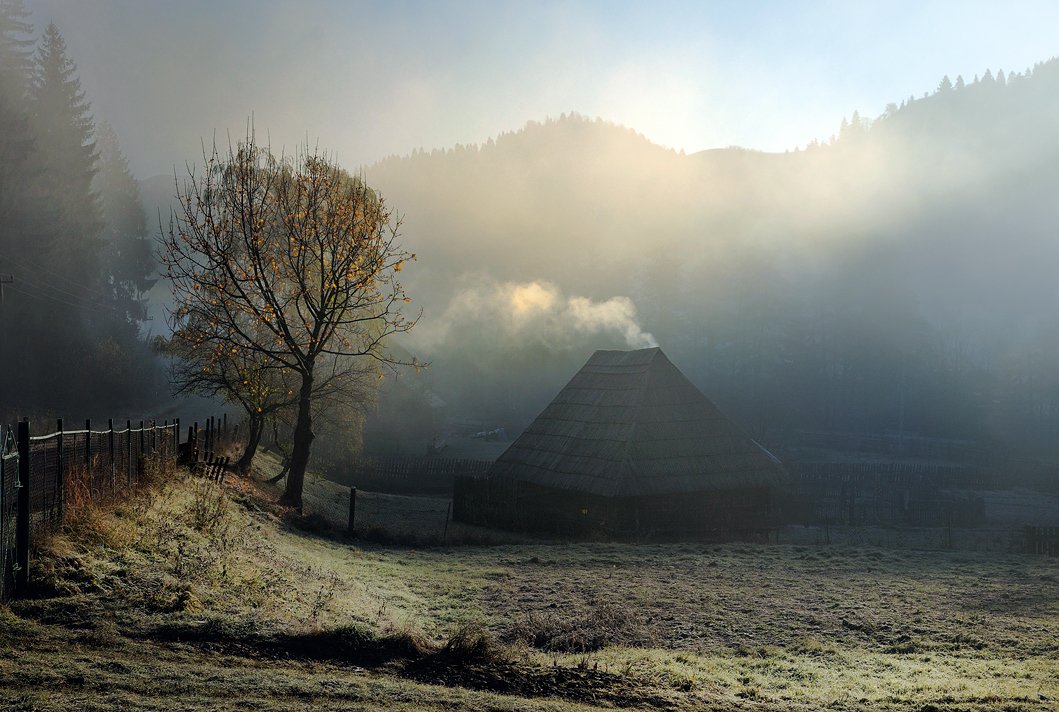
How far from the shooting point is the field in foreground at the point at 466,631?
798 cm

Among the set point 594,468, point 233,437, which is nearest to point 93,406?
point 233,437

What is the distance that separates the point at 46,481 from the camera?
12.7 m

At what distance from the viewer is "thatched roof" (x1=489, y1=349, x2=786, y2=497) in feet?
88.5

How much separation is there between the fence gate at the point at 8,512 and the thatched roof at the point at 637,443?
18.5 m

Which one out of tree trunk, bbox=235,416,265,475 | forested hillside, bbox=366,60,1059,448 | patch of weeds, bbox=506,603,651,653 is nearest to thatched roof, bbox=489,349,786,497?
tree trunk, bbox=235,416,265,475

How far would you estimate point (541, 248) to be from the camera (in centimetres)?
16725

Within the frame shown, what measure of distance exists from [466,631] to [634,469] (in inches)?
680

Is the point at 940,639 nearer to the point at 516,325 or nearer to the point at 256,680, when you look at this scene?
the point at 256,680

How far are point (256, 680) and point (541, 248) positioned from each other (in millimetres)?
161482

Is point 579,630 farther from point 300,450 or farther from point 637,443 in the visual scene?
point 637,443

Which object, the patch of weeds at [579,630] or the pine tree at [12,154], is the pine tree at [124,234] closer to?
the pine tree at [12,154]

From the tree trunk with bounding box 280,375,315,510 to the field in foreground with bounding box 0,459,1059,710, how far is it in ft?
17.1

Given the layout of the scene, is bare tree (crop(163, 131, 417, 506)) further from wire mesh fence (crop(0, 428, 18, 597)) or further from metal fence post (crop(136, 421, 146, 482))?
wire mesh fence (crop(0, 428, 18, 597))

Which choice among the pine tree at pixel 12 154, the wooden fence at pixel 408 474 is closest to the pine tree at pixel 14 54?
the pine tree at pixel 12 154
